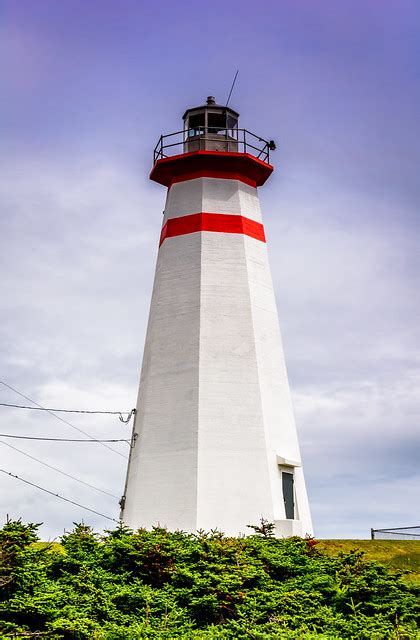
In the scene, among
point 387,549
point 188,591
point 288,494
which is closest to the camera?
point 188,591

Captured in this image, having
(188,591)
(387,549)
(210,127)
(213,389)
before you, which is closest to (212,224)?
(210,127)

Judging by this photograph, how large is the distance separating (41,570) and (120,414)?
976cm

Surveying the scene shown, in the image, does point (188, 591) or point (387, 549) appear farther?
point (387, 549)

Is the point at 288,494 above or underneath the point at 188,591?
above

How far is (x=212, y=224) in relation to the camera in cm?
2469

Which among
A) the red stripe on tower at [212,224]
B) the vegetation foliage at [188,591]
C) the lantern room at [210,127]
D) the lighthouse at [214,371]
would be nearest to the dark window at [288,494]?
the lighthouse at [214,371]

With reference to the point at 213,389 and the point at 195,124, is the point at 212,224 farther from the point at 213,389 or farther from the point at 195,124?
the point at 213,389

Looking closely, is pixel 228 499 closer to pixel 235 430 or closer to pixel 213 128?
pixel 235 430

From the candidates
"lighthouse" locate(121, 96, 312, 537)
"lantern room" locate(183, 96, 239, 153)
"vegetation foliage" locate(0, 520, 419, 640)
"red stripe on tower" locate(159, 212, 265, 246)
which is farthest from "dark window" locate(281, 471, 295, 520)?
"lantern room" locate(183, 96, 239, 153)

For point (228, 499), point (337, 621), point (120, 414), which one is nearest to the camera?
point (337, 621)

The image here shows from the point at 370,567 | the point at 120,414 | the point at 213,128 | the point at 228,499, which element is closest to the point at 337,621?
the point at 370,567

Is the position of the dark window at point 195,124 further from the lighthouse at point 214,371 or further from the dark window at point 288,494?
the dark window at point 288,494

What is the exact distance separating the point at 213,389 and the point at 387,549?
295 inches

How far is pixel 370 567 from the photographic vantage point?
17469 millimetres
